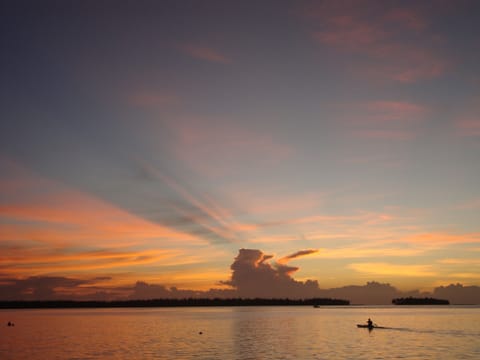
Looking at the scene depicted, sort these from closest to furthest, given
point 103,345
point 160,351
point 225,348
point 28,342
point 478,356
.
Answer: point 478,356 → point 160,351 → point 225,348 → point 103,345 → point 28,342

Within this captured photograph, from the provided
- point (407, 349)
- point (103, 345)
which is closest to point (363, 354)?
point (407, 349)

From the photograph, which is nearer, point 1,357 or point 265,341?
point 1,357

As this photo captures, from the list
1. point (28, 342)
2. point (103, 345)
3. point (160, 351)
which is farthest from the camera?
point (28, 342)

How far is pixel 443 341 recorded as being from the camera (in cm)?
8944

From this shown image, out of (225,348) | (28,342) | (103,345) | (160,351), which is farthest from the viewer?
(28,342)

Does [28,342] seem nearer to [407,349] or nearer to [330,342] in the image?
[330,342]

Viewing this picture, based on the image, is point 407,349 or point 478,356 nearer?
point 478,356

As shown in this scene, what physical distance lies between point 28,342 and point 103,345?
729 inches

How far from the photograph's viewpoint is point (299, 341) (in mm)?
89938

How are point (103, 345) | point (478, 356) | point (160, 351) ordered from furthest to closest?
point (103, 345) → point (160, 351) → point (478, 356)

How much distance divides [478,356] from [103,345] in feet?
190

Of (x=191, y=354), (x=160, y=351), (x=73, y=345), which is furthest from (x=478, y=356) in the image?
(x=73, y=345)

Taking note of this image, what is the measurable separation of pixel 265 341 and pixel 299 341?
5.97m

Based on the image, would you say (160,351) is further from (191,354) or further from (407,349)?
(407,349)
